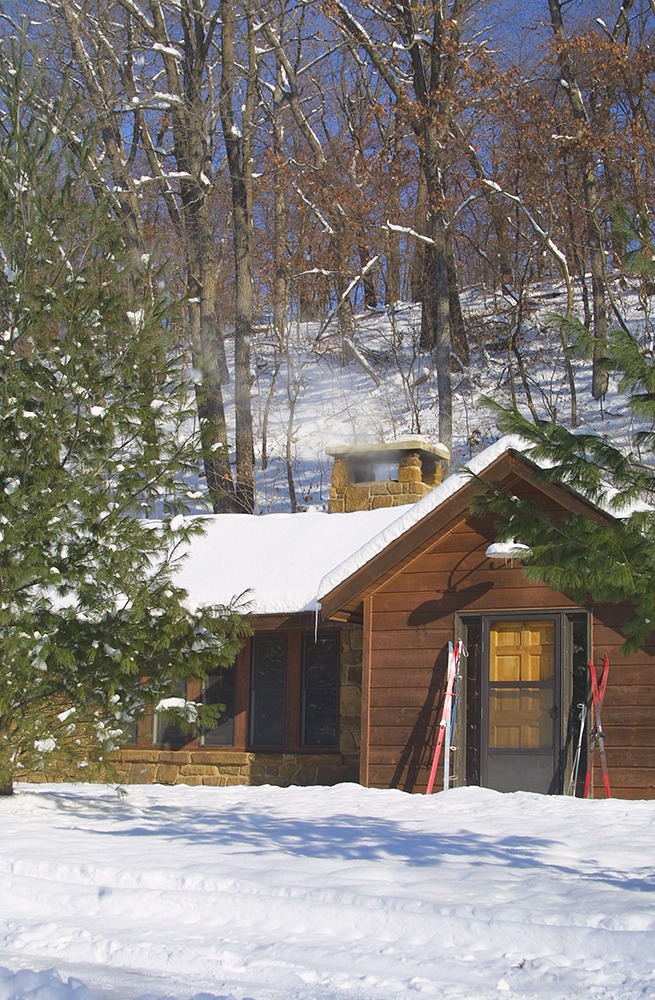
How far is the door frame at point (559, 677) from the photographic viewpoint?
1158cm

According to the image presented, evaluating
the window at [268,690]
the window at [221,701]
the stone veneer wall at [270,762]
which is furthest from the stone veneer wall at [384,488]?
the window at [221,701]

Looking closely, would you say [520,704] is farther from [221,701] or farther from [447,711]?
[221,701]

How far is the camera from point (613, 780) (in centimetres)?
1116

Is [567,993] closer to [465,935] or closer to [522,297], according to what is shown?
[465,935]

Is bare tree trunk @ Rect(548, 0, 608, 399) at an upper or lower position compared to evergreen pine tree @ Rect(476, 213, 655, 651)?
upper

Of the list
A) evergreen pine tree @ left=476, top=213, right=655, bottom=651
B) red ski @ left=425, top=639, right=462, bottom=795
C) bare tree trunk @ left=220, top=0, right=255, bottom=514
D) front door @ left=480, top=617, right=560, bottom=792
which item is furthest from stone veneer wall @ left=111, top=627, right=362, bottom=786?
bare tree trunk @ left=220, top=0, right=255, bottom=514

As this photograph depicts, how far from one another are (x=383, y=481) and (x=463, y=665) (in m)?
4.99

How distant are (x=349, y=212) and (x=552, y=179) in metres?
4.20

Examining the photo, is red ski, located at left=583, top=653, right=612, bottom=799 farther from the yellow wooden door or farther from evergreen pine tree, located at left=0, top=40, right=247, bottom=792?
evergreen pine tree, located at left=0, top=40, right=247, bottom=792

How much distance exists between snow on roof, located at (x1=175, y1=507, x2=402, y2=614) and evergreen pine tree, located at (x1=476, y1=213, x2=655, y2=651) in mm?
5924

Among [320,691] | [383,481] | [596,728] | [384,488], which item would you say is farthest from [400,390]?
[596,728]

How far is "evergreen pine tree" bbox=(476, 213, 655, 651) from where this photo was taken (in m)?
6.55

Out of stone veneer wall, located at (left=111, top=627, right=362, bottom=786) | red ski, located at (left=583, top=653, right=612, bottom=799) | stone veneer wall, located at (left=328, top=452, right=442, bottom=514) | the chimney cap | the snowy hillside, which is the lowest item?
stone veneer wall, located at (left=111, top=627, right=362, bottom=786)

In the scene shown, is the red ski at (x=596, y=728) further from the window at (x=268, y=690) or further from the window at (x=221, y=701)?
the window at (x=221, y=701)
